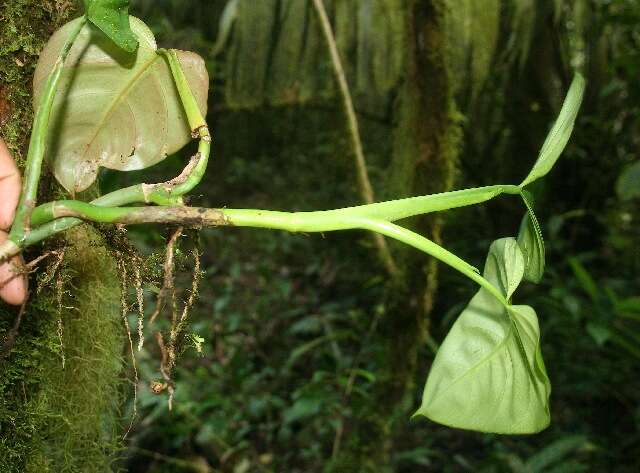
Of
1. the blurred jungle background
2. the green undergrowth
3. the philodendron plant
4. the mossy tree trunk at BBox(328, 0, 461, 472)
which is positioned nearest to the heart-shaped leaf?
the philodendron plant

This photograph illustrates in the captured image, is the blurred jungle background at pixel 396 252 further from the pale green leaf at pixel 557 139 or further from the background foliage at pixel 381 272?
the pale green leaf at pixel 557 139

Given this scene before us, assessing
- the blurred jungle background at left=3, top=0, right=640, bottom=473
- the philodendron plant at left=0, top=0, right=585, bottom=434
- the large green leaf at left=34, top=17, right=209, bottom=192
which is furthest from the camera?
the blurred jungle background at left=3, top=0, right=640, bottom=473

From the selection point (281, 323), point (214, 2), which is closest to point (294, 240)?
point (281, 323)

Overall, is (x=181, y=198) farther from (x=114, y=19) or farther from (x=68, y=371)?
→ (x=68, y=371)

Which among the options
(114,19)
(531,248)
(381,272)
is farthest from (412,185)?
(114,19)

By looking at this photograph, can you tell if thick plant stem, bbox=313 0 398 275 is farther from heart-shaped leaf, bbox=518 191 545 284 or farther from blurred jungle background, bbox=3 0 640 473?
heart-shaped leaf, bbox=518 191 545 284

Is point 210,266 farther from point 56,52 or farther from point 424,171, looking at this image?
point 56,52

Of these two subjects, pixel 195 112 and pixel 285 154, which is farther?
pixel 285 154
